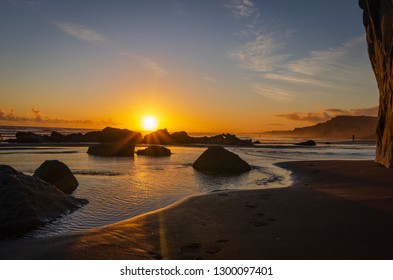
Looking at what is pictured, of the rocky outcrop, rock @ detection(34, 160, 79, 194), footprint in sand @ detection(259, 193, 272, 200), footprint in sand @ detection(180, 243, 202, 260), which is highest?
the rocky outcrop

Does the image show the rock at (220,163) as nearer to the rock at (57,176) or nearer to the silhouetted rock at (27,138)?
the rock at (57,176)

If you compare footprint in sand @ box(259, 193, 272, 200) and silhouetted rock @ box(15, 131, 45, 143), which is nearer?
footprint in sand @ box(259, 193, 272, 200)

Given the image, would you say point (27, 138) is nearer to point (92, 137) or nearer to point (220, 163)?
point (92, 137)

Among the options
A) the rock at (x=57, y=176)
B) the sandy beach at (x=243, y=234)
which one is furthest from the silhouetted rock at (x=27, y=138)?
the sandy beach at (x=243, y=234)

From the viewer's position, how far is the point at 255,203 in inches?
306

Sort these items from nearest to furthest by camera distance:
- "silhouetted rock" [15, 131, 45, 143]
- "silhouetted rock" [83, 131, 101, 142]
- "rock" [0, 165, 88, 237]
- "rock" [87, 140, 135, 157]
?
1. "rock" [0, 165, 88, 237]
2. "rock" [87, 140, 135, 157]
3. "silhouetted rock" [15, 131, 45, 143]
4. "silhouetted rock" [83, 131, 101, 142]

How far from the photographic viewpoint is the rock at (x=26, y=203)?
19.6 ft

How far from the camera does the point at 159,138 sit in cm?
5356

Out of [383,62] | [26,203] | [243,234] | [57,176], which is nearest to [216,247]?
[243,234]

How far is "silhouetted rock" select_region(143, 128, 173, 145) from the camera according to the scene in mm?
52719

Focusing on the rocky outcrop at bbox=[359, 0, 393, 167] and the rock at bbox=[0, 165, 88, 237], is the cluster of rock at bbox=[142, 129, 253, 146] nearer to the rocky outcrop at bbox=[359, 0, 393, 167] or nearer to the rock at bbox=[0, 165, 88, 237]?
the rocky outcrop at bbox=[359, 0, 393, 167]

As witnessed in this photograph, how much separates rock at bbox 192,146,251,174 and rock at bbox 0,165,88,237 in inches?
361

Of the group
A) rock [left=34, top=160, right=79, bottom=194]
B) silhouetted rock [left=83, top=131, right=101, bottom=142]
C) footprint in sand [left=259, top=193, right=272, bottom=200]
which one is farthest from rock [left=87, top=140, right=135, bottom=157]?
silhouetted rock [left=83, top=131, right=101, bottom=142]

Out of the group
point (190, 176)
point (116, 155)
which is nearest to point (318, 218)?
point (190, 176)
